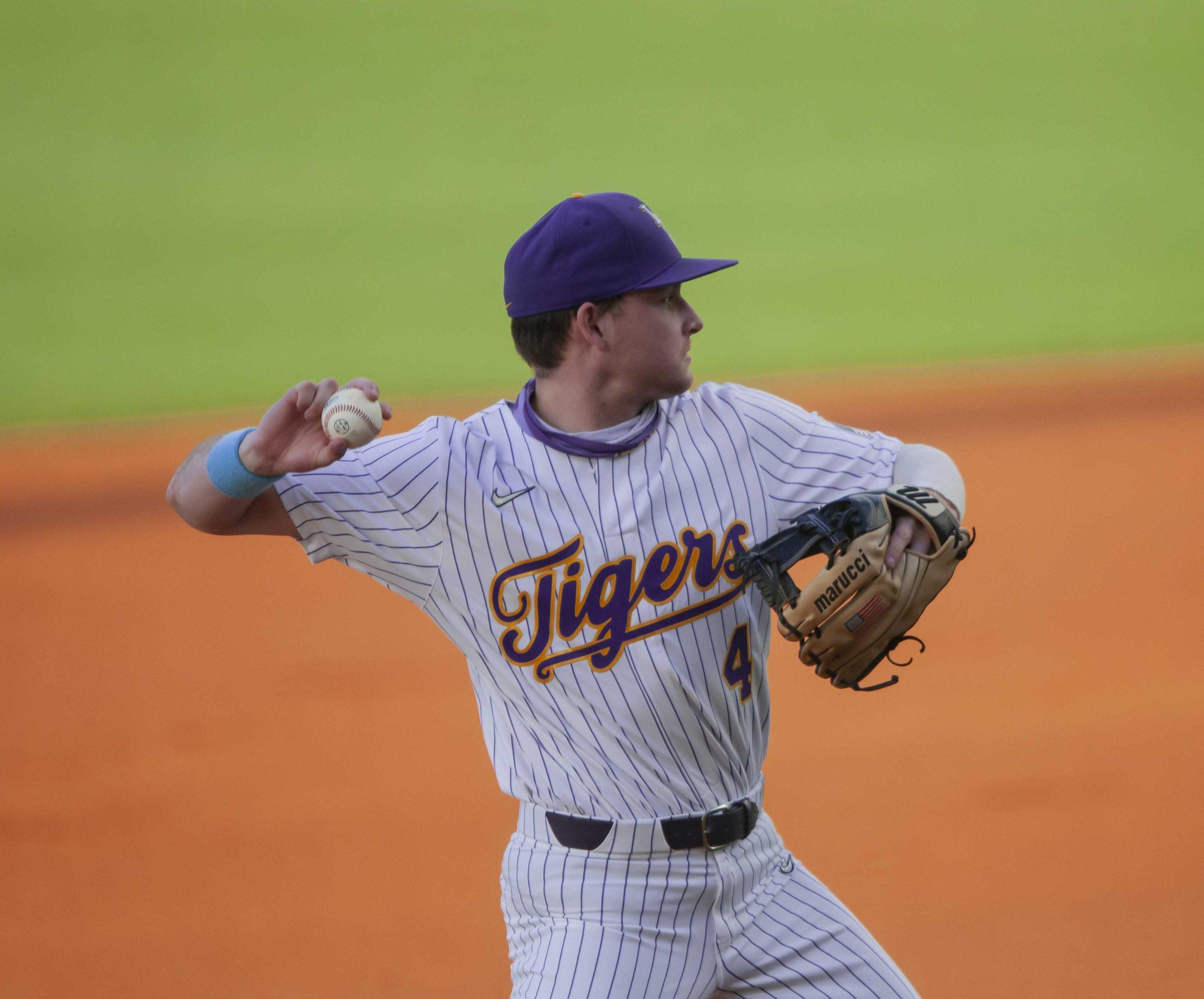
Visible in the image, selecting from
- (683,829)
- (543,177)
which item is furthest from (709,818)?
(543,177)

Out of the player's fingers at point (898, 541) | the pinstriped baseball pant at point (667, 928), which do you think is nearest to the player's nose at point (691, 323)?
the player's fingers at point (898, 541)

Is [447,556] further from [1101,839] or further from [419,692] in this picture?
[419,692]

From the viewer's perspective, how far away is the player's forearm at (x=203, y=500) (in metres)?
1.78

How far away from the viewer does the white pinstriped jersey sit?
1932mm

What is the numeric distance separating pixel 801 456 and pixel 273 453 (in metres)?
0.87

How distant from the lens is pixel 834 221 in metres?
11.1

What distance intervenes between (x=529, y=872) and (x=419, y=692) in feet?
9.46

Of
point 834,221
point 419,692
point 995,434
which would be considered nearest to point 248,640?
point 419,692

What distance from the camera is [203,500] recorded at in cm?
179

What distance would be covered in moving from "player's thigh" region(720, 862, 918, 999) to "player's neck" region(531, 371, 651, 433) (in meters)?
0.85

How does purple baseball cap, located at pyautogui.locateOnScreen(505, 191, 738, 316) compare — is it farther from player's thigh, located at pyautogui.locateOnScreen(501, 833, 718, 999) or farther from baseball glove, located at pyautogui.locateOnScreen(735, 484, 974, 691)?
player's thigh, located at pyautogui.locateOnScreen(501, 833, 718, 999)

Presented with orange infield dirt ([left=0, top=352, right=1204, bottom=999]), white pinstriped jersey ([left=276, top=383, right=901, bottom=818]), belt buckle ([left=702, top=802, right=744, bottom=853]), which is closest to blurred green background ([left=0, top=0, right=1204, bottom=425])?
orange infield dirt ([left=0, top=352, right=1204, bottom=999])

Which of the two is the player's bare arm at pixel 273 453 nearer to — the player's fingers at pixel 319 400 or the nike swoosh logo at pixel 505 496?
the player's fingers at pixel 319 400

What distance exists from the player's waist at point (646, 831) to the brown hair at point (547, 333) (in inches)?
29.1
